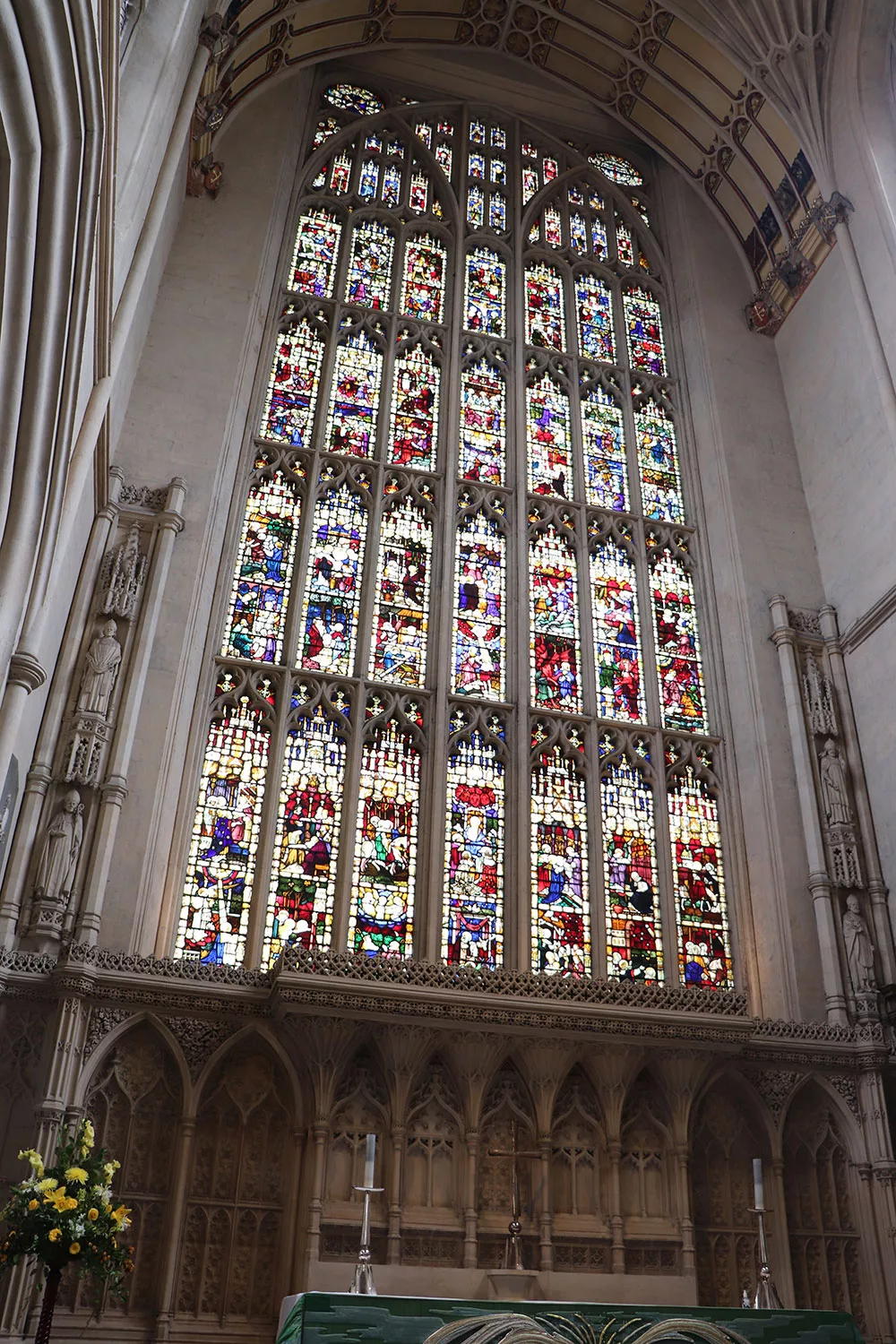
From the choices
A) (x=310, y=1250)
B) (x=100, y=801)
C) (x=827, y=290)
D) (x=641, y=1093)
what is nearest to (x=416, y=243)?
(x=827, y=290)

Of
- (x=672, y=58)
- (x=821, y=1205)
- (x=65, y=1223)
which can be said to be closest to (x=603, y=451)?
(x=672, y=58)

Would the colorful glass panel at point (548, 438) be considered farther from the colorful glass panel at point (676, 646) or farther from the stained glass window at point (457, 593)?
the colorful glass panel at point (676, 646)

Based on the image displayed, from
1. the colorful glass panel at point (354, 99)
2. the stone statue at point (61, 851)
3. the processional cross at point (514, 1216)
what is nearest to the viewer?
the processional cross at point (514, 1216)

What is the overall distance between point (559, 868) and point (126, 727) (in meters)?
3.80

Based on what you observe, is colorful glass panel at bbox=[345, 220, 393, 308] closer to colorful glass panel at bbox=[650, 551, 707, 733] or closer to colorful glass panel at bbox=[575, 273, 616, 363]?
colorful glass panel at bbox=[575, 273, 616, 363]

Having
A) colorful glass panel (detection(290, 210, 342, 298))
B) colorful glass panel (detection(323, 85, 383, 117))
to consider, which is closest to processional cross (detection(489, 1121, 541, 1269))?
colorful glass panel (detection(290, 210, 342, 298))

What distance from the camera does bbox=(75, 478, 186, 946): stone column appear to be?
8.31 m

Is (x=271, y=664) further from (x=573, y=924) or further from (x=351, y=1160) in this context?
(x=351, y=1160)

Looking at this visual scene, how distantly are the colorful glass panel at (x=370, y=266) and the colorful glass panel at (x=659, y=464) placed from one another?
10.6 feet

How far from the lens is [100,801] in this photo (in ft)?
28.5

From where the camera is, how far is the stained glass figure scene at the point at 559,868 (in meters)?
9.66

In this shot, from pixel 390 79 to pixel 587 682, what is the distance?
874cm

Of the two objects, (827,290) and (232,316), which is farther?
(827,290)

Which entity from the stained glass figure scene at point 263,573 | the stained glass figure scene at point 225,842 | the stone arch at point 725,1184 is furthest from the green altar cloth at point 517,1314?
the stained glass figure scene at point 263,573
